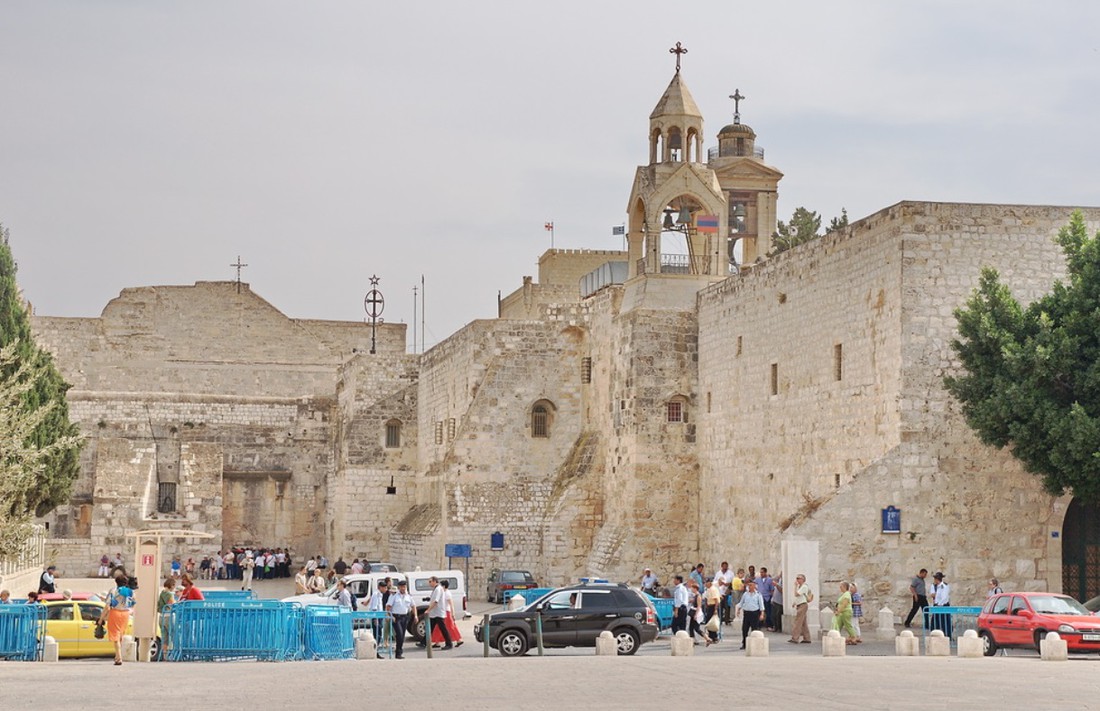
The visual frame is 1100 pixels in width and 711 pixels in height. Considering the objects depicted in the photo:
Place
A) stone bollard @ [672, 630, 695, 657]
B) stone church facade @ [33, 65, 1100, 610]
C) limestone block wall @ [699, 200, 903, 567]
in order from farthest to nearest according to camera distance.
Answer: limestone block wall @ [699, 200, 903, 567] < stone church facade @ [33, 65, 1100, 610] < stone bollard @ [672, 630, 695, 657]

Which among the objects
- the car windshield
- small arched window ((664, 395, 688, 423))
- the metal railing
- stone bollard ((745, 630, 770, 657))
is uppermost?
small arched window ((664, 395, 688, 423))

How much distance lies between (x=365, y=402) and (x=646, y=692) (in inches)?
1215

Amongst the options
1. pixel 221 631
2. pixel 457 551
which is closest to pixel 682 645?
pixel 221 631

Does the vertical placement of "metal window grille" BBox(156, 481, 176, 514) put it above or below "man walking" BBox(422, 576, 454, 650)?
above

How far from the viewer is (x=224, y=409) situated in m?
50.2

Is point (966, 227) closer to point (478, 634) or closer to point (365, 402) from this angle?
point (478, 634)

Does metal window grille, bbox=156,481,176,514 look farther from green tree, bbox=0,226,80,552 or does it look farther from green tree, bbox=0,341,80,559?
green tree, bbox=0,341,80,559

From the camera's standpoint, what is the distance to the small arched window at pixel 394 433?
46.4 metres

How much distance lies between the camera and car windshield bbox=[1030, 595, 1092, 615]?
21547 millimetres

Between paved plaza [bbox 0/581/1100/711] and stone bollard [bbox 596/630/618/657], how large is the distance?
90 centimetres

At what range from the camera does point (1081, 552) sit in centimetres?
2623

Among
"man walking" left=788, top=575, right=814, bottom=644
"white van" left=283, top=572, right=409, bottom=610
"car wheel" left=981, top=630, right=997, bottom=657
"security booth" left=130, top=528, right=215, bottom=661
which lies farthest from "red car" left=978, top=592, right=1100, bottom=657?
"security booth" left=130, top=528, right=215, bottom=661

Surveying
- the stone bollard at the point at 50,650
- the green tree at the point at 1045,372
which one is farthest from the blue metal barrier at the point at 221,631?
the green tree at the point at 1045,372

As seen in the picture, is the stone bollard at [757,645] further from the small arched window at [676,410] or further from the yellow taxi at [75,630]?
the small arched window at [676,410]
